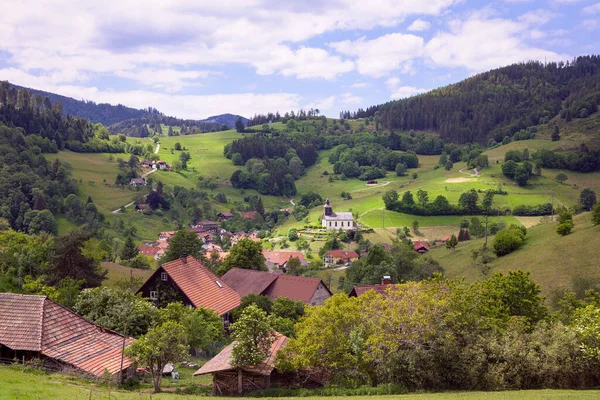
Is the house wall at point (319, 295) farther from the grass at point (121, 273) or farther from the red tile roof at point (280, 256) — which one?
the red tile roof at point (280, 256)

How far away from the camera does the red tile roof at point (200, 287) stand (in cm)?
3791

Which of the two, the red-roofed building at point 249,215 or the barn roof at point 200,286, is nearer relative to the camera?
the barn roof at point 200,286

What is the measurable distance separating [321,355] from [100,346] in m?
11.1

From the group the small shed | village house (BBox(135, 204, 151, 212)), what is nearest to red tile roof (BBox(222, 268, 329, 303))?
the small shed

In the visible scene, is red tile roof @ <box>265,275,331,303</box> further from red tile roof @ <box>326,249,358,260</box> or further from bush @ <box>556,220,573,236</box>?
red tile roof @ <box>326,249,358,260</box>

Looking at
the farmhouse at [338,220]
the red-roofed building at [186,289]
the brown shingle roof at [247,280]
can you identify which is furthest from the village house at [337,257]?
the red-roofed building at [186,289]

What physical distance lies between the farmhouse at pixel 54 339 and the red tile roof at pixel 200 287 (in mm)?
11130

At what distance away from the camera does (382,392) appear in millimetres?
22156

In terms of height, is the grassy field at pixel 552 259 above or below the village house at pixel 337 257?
above

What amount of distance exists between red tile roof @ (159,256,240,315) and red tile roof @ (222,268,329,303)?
7.19m

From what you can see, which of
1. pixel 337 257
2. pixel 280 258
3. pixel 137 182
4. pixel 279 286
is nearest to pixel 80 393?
pixel 279 286

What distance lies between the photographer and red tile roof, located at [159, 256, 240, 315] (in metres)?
37.9

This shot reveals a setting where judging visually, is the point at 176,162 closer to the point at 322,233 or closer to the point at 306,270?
Answer: the point at 322,233

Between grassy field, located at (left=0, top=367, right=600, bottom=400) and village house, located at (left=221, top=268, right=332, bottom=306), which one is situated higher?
grassy field, located at (left=0, top=367, right=600, bottom=400)
